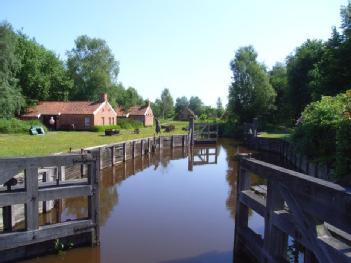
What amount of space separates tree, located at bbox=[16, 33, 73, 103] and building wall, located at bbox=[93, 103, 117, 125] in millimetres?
10193

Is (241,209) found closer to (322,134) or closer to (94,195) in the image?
(94,195)

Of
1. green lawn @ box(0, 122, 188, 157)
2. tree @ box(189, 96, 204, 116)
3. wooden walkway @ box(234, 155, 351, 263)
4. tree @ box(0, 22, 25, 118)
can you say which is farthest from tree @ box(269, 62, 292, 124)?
tree @ box(189, 96, 204, 116)

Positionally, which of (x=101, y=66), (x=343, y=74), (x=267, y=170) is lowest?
(x=267, y=170)

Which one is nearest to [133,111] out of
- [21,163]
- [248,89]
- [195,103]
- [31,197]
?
[248,89]

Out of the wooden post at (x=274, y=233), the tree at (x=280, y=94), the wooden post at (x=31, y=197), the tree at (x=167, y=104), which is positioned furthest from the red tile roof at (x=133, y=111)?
the wooden post at (x=274, y=233)

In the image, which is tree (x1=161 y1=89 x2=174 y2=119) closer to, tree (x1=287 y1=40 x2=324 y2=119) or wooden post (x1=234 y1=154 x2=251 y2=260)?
tree (x1=287 y1=40 x2=324 y2=119)

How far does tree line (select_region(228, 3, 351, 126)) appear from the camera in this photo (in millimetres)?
26703

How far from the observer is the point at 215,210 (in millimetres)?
13039

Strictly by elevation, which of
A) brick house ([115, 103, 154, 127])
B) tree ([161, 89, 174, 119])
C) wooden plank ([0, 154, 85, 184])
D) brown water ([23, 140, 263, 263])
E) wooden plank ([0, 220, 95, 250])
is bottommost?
brown water ([23, 140, 263, 263])

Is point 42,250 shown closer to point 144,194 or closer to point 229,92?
point 144,194

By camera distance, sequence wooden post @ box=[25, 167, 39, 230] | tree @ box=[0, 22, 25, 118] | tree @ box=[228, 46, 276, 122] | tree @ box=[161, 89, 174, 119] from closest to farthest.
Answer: wooden post @ box=[25, 167, 39, 230], tree @ box=[0, 22, 25, 118], tree @ box=[228, 46, 276, 122], tree @ box=[161, 89, 174, 119]

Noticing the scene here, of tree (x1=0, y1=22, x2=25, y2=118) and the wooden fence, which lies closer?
the wooden fence

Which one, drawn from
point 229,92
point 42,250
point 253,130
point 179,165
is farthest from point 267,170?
point 229,92

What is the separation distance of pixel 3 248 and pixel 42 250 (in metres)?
1.04
